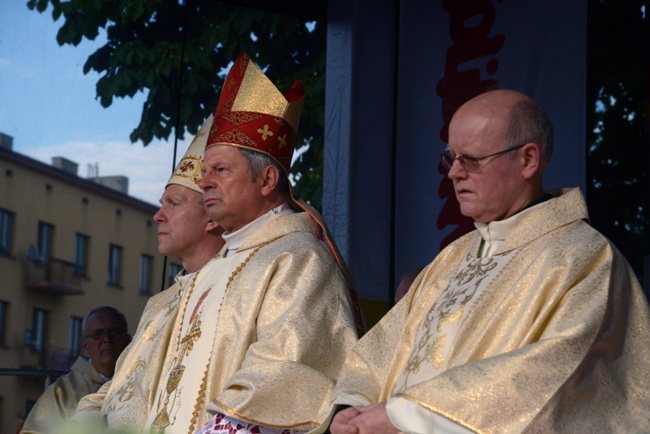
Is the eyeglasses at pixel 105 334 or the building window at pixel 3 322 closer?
the eyeglasses at pixel 105 334

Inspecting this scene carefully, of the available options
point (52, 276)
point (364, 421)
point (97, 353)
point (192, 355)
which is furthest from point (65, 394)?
point (364, 421)

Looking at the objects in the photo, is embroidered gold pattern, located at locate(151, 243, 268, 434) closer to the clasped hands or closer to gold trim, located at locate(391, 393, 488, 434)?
the clasped hands

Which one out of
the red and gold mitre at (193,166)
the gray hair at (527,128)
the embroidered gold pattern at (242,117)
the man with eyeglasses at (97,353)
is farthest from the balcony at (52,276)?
the gray hair at (527,128)

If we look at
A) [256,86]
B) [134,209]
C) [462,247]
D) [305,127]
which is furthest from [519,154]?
[134,209]

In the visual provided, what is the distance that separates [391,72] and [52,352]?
391cm

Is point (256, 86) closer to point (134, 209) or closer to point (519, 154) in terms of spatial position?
point (519, 154)

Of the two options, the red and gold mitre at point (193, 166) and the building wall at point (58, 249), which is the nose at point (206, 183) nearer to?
the red and gold mitre at point (193, 166)

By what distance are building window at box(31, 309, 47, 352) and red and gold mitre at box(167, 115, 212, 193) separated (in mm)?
3805

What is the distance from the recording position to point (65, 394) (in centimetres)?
688

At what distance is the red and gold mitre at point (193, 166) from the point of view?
223 inches

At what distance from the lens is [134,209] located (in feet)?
30.1


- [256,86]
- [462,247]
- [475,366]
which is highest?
[256,86]

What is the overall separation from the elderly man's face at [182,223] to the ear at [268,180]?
70cm

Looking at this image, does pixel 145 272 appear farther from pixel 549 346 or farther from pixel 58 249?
pixel 549 346
